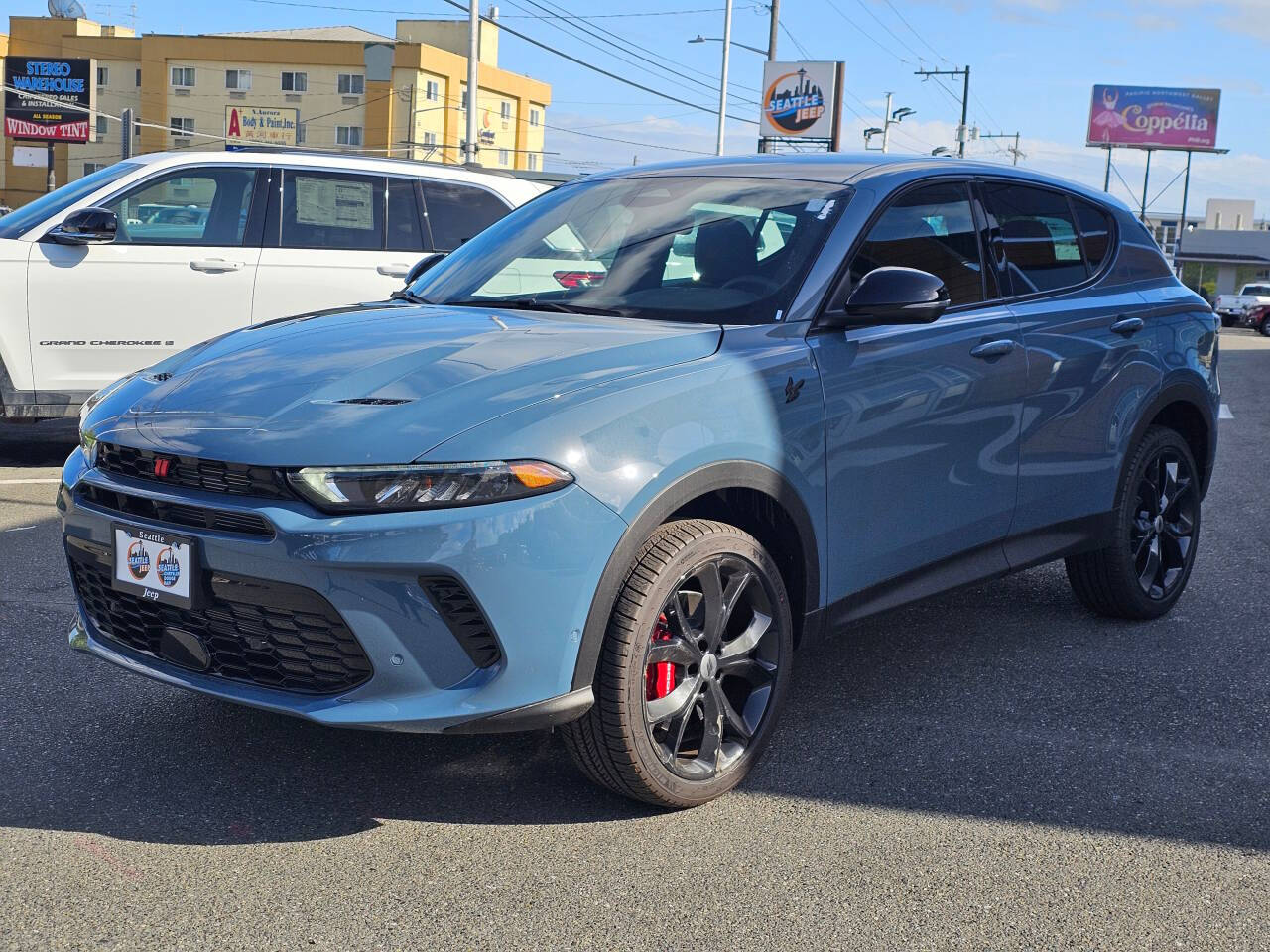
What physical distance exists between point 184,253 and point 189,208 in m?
0.30

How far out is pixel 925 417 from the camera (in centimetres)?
400

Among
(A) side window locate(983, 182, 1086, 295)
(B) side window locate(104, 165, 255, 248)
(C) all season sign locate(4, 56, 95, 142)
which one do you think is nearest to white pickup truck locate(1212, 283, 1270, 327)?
(B) side window locate(104, 165, 255, 248)

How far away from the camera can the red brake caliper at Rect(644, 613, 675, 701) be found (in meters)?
3.33

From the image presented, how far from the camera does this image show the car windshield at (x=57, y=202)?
784cm

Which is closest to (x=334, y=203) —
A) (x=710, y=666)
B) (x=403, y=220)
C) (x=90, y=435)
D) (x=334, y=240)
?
(x=334, y=240)

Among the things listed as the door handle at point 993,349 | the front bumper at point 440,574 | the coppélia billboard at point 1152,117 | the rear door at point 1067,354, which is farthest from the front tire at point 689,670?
the coppélia billboard at point 1152,117

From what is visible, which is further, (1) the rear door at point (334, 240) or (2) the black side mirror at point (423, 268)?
(1) the rear door at point (334, 240)

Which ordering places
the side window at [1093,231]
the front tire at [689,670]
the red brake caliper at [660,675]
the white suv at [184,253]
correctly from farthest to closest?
1. the white suv at [184,253]
2. the side window at [1093,231]
3. the red brake caliper at [660,675]
4. the front tire at [689,670]

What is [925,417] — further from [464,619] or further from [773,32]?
[773,32]

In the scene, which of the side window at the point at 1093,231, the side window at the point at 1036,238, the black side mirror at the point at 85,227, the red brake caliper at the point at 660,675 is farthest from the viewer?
the black side mirror at the point at 85,227

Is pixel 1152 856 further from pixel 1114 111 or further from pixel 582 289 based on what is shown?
pixel 1114 111

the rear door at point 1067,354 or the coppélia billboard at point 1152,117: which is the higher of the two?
the coppélia billboard at point 1152,117

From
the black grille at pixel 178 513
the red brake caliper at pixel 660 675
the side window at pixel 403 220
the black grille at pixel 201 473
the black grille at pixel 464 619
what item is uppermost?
the side window at pixel 403 220

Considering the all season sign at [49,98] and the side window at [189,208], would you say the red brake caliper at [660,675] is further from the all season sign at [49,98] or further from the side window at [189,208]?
the all season sign at [49,98]
